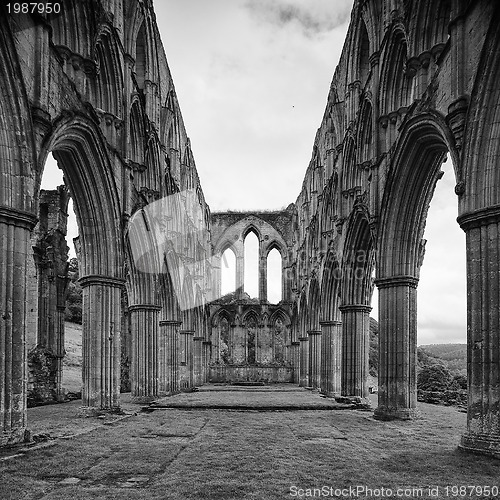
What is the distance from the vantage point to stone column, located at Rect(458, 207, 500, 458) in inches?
360

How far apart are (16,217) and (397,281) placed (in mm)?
9339

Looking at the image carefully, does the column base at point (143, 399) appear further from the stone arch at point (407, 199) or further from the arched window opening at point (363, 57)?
the arched window opening at point (363, 57)

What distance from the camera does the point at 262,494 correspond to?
21.4 ft

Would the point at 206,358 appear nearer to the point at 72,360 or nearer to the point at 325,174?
the point at 72,360

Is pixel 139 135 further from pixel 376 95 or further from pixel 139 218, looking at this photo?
pixel 376 95

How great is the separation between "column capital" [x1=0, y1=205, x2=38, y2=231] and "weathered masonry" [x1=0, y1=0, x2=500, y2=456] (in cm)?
4

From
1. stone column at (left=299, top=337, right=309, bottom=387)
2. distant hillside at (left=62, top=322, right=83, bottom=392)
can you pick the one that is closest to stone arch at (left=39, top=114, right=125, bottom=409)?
distant hillside at (left=62, top=322, right=83, bottom=392)

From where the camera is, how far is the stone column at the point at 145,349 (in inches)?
819

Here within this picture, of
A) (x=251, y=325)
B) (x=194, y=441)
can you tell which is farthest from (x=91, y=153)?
(x=251, y=325)

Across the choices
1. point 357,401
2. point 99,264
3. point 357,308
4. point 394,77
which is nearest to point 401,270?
point 394,77

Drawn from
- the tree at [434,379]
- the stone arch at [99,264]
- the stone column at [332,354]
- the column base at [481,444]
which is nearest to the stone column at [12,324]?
the stone arch at [99,264]

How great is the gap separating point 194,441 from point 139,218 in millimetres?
10580

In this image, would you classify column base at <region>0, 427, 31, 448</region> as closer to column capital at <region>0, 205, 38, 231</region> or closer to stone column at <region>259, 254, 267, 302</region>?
column capital at <region>0, 205, 38, 231</region>

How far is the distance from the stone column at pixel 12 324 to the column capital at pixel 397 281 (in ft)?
29.4
